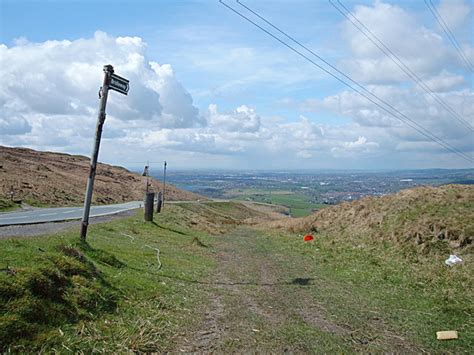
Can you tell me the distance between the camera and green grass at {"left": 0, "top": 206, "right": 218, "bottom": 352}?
19.0 ft

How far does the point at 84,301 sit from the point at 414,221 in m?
15.4

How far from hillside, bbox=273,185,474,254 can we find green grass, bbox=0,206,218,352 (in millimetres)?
10162

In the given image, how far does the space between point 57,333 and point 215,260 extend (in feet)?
34.9

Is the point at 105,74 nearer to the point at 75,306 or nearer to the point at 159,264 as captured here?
the point at 159,264

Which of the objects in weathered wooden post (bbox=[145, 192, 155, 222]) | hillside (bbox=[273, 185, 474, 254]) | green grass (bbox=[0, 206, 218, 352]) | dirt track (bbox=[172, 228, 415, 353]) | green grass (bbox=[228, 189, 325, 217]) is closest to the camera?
green grass (bbox=[0, 206, 218, 352])

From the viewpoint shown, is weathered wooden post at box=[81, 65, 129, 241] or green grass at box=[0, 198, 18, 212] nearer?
weathered wooden post at box=[81, 65, 129, 241]

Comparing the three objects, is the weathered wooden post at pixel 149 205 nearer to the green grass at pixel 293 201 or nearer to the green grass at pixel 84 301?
the green grass at pixel 84 301

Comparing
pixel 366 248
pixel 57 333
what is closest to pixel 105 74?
pixel 57 333

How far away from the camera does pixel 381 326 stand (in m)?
8.20

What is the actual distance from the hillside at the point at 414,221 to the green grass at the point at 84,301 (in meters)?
10.2

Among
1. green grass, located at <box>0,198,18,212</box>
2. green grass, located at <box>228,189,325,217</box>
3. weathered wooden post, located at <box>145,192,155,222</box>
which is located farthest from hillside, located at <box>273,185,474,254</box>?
green grass, located at <box>228,189,325,217</box>

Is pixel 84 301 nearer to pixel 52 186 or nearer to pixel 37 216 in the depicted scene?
pixel 37 216

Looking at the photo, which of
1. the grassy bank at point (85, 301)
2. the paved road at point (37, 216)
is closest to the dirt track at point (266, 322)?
the grassy bank at point (85, 301)

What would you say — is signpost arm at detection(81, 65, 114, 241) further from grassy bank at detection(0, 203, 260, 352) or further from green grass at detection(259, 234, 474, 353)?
green grass at detection(259, 234, 474, 353)
